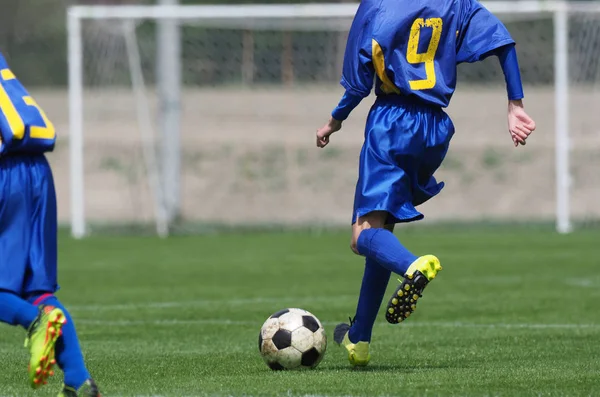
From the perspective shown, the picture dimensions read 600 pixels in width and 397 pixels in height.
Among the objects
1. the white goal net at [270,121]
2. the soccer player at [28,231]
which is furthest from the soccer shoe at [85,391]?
the white goal net at [270,121]

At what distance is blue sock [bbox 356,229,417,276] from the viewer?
6387 mm

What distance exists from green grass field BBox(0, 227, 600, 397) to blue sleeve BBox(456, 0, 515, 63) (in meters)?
1.64

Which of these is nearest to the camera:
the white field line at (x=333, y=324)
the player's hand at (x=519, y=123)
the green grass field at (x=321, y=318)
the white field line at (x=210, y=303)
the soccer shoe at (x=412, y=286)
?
the soccer shoe at (x=412, y=286)

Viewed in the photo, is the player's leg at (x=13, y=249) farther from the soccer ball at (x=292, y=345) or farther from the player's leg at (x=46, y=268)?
the soccer ball at (x=292, y=345)

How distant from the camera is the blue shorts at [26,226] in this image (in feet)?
18.2

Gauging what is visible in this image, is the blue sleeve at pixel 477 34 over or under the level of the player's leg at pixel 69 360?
over

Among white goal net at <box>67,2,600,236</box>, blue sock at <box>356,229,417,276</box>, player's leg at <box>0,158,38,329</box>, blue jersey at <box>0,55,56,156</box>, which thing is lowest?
white goal net at <box>67,2,600,236</box>

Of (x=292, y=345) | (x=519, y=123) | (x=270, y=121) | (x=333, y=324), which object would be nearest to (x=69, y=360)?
(x=292, y=345)

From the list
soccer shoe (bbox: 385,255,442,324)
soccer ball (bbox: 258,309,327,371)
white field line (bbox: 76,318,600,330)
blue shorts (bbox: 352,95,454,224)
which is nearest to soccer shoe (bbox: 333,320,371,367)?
soccer ball (bbox: 258,309,327,371)

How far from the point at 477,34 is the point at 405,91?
525 mm

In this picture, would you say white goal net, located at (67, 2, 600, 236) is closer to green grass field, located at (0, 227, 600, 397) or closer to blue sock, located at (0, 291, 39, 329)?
green grass field, located at (0, 227, 600, 397)

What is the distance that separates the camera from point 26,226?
558 centimetres

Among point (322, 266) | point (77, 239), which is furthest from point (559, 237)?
point (77, 239)

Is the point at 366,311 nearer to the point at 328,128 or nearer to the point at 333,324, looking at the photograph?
the point at 328,128
